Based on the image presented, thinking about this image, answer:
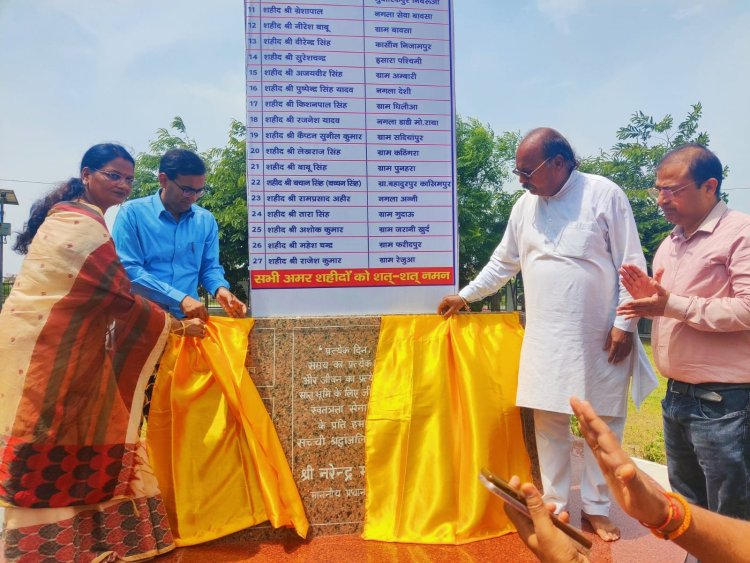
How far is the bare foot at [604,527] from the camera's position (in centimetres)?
274

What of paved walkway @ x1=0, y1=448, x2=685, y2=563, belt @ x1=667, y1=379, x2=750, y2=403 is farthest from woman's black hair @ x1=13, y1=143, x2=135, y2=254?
belt @ x1=667, y1=379, x2=750, y2=403

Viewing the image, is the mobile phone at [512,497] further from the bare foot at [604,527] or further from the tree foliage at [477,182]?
the tree foliage at [477,182]

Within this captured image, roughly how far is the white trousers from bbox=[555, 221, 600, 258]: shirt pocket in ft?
2.74

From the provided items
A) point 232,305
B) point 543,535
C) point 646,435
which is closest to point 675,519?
point 543,535

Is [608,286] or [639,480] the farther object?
[608,286]

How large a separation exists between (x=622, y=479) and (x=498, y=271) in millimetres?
2125

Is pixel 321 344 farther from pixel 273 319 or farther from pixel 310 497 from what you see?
pixel 310 497

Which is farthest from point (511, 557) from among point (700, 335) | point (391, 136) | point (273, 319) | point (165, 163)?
point (165, 163)

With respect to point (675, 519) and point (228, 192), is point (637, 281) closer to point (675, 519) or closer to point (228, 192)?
point (675, 519)

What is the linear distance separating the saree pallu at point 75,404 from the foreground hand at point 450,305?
1.55 meters

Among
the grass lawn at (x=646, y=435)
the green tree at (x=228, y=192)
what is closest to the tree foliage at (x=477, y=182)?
the green tree at (x=228, y=192)

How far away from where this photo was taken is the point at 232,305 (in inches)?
114

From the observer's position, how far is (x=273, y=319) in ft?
9.65

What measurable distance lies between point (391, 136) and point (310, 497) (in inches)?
82.5
